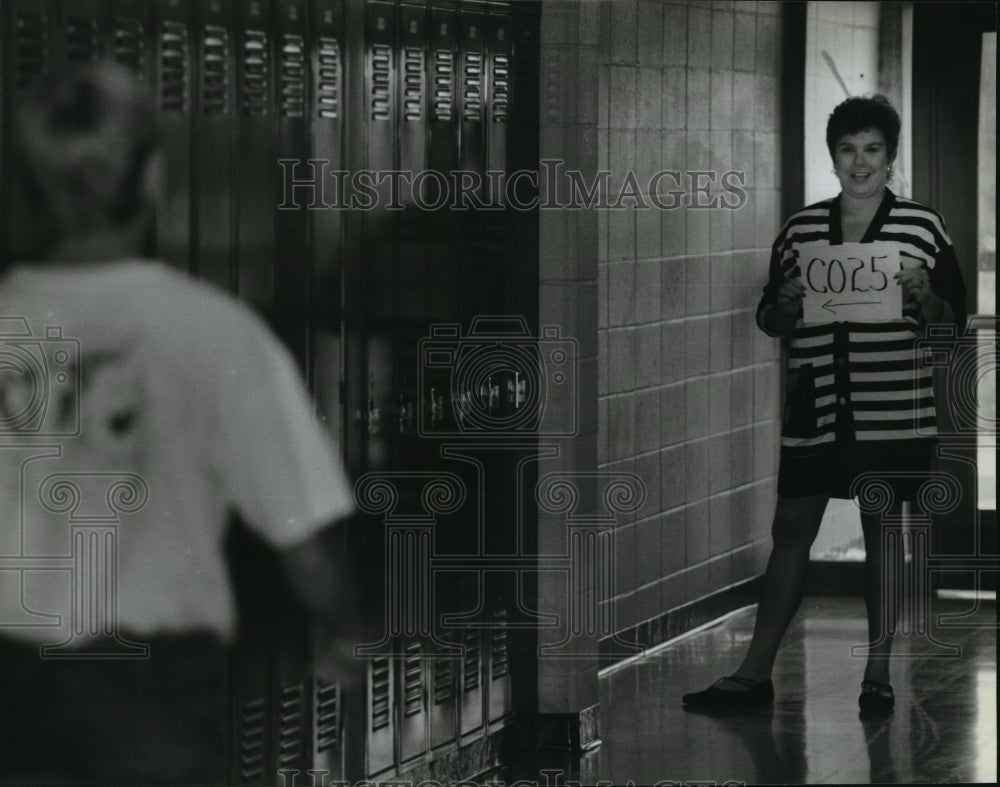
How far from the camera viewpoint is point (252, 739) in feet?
14.3

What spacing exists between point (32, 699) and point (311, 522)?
760 millimetres

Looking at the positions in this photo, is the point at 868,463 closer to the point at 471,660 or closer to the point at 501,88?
the point at 471,660

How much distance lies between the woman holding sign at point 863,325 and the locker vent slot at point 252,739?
168 centimetres

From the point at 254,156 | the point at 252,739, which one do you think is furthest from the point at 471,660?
the point at 254,156

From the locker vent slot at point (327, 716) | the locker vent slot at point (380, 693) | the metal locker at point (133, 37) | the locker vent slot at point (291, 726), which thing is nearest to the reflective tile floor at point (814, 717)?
the locker vent slot at point (380, 693)

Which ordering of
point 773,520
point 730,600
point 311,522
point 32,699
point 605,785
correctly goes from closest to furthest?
point 32,699 → point 311,522 → point 605,785 → point 773,520 → point 730,600

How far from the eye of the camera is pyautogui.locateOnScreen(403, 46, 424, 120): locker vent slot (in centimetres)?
467

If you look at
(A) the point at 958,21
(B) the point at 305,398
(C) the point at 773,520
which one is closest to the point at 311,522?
(B) the point at 305,398

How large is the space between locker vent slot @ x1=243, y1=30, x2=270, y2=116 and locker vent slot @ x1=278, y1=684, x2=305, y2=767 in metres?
1.35

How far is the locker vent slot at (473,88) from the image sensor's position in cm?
486

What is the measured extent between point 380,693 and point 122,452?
0.90 meters

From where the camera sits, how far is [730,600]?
5828 millimetres

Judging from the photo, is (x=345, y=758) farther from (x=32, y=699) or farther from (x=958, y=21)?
(x=958, y=21)

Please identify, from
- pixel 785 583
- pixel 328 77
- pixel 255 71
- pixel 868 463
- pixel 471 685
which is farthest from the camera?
pixel 785 583
